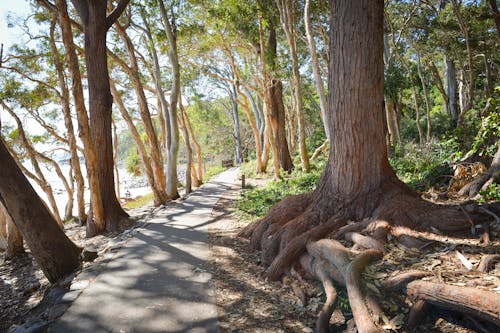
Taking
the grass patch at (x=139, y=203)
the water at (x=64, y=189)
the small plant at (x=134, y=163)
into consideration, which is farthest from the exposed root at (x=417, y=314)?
the small plant at (x=134, y=163)

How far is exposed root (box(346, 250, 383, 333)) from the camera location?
8.25 feet

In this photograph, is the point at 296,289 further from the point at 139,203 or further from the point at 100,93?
the point at 139,203

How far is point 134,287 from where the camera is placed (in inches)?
163

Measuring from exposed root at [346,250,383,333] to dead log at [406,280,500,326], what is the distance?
0.46 metres

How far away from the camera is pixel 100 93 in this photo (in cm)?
807

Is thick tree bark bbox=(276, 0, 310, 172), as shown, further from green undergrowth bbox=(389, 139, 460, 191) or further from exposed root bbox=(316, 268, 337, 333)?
exposed root bbox=(316, 268, 337, 333)

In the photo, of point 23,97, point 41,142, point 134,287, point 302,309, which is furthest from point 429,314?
point 41,142

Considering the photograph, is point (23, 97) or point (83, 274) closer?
point (83, 274)

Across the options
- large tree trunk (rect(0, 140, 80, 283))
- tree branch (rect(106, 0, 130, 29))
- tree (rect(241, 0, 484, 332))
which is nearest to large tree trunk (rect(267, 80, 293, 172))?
tree branch (rect(106, 0, 130, 29))

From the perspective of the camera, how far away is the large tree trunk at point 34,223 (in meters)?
4.36

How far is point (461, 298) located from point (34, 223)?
5.33 m

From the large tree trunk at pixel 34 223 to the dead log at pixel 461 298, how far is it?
4.93 meters

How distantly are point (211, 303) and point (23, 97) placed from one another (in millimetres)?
14950

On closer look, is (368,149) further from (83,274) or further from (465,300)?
(83,274)
